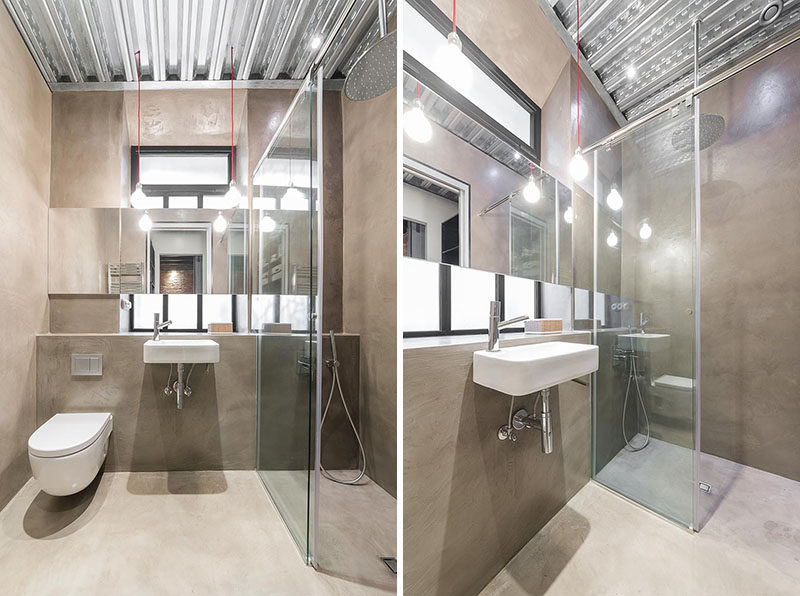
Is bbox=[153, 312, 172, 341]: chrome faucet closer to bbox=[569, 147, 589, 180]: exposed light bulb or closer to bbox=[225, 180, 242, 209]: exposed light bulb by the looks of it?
bbox=[225, 180, 242, 209]: exposed light bulb

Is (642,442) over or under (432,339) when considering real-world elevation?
under

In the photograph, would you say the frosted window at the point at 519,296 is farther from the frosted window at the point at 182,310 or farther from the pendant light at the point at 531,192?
the frosted window at the point at 182,310

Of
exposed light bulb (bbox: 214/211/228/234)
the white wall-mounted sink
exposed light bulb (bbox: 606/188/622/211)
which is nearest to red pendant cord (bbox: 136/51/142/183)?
exposed light bulb (bbox: 214/211/228/234)

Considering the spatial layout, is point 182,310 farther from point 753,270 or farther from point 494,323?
point 753,270

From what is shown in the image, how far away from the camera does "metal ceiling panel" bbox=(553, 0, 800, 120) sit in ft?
5.80

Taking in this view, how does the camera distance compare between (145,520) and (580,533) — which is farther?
(580,533)

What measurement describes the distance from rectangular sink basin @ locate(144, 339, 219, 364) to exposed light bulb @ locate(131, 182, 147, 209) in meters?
0.56

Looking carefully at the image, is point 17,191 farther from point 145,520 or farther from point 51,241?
point 145,520

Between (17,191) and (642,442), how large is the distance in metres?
3.06

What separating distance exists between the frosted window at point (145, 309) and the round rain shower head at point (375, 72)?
113 centimetres

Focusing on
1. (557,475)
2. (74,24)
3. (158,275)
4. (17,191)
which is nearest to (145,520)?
(158,275)

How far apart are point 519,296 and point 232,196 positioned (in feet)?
4.30

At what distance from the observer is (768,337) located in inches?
88.2

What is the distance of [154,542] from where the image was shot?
1.36m
